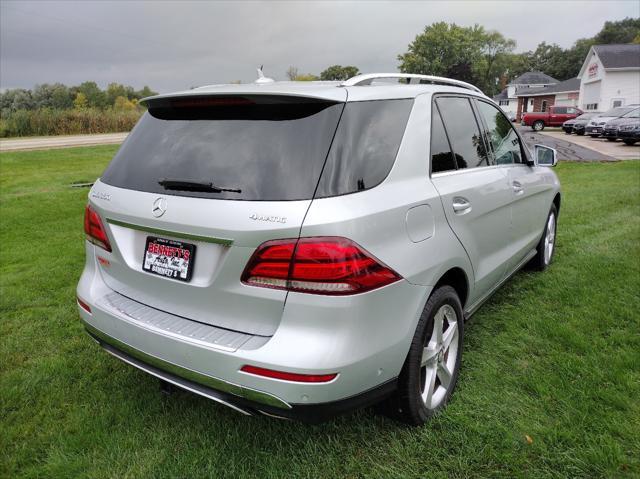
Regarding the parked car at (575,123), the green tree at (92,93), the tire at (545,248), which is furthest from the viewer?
the green tree at (92,93)

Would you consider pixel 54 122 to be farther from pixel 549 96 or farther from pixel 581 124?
pixel 549 96

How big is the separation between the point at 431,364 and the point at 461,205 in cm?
88

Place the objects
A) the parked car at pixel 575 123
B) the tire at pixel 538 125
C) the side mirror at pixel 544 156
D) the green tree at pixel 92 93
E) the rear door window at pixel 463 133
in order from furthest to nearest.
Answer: the green tree at pixel 92 93 < the tire at pixel 538 125 < the parked car at pixel 575 123 < the side mirror at pixel 544 156 < the rear door window at pixel 463 133

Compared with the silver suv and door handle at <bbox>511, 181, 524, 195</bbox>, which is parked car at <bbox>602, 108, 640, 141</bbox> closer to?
door handle at <bbox>511, 181, 524, 195</bbox>

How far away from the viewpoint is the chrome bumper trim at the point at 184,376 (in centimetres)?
192

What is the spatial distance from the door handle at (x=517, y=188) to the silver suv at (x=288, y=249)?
3.17 ft

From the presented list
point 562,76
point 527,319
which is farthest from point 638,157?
point 562,76

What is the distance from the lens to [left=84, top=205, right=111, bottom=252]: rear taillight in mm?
2512

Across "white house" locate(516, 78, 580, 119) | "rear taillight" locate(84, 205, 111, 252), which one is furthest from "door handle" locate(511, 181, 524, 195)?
"white house" locate(516, 78, 580, 119)

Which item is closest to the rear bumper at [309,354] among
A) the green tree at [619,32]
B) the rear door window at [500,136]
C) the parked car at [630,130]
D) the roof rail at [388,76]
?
the roof rail at [388,76]

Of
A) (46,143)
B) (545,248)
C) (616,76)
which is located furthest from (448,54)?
(545,248)

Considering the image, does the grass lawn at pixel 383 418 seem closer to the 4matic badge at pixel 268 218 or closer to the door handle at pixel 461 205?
the door handle at pixel 461 205

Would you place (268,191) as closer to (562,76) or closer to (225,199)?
(225,199)

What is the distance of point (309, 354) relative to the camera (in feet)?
6.11
